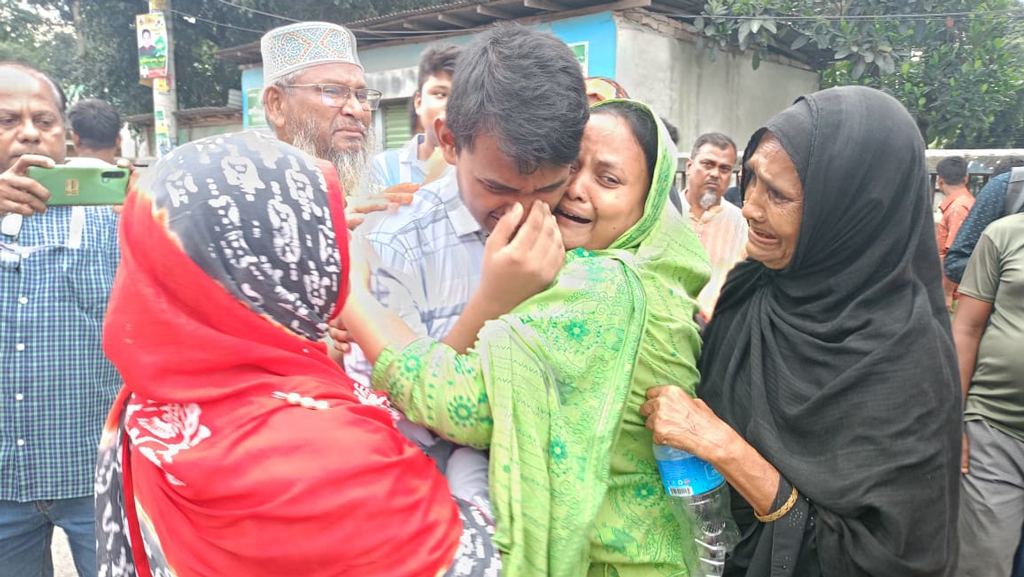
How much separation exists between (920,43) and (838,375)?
12.8 metres

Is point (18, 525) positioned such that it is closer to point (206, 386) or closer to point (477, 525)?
point (206, 386)

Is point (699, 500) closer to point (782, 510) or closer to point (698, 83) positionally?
point (782, 510)

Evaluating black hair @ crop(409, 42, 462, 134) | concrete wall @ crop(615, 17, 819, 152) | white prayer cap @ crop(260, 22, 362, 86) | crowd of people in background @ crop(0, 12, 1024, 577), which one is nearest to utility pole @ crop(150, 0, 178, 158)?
concrete wall @ crop(615, 17, 819, 152)

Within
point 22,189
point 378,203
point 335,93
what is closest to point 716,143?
point 335,93

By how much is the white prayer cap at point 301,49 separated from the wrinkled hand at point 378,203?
50.1 inches

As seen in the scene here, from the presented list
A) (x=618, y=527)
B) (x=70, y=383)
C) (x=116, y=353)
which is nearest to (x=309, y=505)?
(x=116, y=353)

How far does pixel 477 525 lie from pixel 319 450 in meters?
0.33

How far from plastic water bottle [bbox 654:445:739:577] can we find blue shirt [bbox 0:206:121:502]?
6.94ft

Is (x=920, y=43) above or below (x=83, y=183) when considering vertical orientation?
above

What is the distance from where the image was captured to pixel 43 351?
253 cm

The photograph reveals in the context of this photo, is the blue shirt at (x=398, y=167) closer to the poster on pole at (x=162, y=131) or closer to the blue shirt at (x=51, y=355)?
the blue shirt at (x=51, y=355)

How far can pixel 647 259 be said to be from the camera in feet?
5.18

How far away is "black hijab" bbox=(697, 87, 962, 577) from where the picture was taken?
65.4 inches

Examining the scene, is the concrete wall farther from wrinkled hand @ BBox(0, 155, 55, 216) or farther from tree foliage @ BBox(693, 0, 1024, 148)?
wrinkled hand @ BBox(0, 155, 55, 216)
